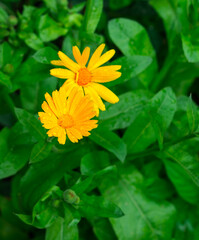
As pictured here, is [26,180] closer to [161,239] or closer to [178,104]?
[161,239]

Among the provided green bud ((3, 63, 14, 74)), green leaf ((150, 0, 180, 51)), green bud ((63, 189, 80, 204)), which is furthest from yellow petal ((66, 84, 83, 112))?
green leaf ((150, 0, 180, 51))

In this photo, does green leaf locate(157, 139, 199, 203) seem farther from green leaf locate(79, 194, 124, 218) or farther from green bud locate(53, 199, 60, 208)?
green bud locate(53, 199, 60, 208)

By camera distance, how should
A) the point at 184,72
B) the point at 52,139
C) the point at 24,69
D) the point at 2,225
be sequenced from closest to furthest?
the point at 52,139 → the point at 24,69 → the point at 2,225 → the point at 184,72

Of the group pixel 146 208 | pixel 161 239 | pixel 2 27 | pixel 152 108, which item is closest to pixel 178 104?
pixel 152 108

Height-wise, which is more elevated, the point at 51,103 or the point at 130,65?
the point at 51,103

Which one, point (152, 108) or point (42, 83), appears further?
point (42, 83)

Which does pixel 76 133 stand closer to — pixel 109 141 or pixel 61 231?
pixel 109 141

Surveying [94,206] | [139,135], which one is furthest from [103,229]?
[139,135]

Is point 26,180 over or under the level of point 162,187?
over
